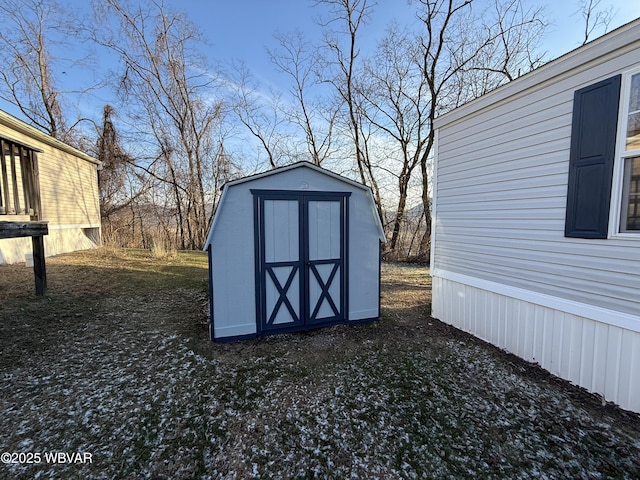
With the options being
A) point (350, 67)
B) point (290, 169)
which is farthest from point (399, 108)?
point (290, 169)

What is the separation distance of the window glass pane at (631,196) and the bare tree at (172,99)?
17125mm

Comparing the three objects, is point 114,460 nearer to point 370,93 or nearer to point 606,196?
point 606,196

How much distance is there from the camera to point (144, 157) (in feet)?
53.0

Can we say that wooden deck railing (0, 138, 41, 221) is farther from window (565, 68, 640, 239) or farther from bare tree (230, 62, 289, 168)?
bare tree (230, 62, 289, 168)

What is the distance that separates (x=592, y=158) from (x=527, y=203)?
2.50 ft

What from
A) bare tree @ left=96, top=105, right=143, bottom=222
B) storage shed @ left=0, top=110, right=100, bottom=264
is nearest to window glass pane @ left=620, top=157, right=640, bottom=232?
storage shed @ left=0, top=110, right=100, bottom=264

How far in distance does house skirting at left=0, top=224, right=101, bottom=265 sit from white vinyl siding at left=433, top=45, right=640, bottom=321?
9962mm

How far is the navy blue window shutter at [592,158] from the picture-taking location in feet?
8.64

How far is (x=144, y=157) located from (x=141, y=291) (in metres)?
12.9

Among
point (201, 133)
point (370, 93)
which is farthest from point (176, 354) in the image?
point (201, 133)

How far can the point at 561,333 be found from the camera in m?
3.10

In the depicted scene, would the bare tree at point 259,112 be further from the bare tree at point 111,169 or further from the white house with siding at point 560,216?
the white house with siding at point 560,216

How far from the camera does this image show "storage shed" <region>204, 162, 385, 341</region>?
394 cm

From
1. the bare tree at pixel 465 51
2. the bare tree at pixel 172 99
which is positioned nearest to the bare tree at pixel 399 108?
the bare tree at pixel 465 51
